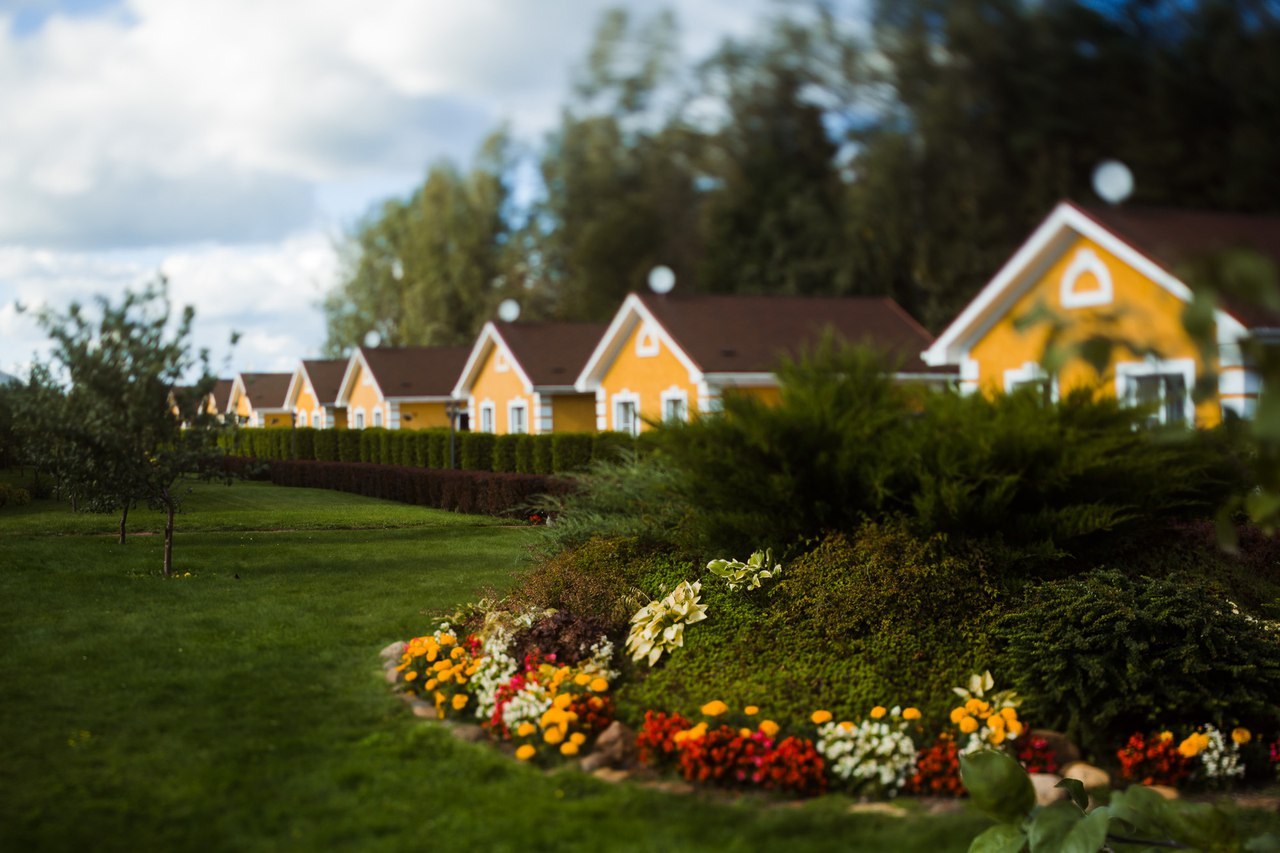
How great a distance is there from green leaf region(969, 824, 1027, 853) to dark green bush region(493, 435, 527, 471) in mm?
23994

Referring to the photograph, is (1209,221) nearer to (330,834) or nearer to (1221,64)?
(1221,64)

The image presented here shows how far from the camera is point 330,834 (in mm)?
4926

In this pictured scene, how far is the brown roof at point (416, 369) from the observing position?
40344mm

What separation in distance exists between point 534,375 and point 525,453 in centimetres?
524

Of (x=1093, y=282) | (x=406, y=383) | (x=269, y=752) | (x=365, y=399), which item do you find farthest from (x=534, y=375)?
(x=269, y=752)

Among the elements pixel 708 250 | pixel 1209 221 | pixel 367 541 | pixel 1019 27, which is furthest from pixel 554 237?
pixel 1019 27

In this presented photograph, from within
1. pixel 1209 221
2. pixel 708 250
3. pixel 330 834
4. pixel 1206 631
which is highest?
pixel 708 250

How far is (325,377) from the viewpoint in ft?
162

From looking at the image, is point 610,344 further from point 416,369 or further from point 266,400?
point 266,400

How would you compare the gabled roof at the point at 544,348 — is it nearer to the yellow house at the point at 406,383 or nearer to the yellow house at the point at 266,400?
the yellow house at the point at 406,383

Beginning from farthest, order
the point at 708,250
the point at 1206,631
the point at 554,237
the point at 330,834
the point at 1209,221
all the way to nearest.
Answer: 1. the point at 554,237
2. the point at 708,250
3. the point at 1209,221
4. the point at 1206,631
5. the point at 330,834

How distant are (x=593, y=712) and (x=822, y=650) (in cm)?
155

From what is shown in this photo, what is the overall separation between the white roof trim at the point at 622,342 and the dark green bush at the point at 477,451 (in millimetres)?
2708

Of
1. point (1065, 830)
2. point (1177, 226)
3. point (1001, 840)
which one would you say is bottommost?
point (1001, 840)
